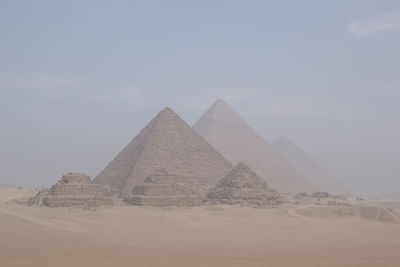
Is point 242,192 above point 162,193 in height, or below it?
above

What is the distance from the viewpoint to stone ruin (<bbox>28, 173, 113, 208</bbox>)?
24344 millimetres

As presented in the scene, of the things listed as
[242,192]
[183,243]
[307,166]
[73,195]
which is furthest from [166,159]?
[307,166]

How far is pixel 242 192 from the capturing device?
2830 centimetres

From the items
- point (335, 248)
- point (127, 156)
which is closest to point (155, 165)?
point (127, 156)

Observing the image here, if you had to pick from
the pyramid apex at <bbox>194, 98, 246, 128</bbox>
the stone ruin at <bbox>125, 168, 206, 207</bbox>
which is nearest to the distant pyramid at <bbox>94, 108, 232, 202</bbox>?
the stone ruin at <bbox>125, 168, 206, 207</bbox>

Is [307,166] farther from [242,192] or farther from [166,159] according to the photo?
[242,192]

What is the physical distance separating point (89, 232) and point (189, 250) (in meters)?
3.42

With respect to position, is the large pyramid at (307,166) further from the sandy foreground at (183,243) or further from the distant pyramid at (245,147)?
the sandy foreground at (183,243)

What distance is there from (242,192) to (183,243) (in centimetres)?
1663

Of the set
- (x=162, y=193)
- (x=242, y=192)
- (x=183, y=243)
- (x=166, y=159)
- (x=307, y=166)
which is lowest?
(x=183, y=243)

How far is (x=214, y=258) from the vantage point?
9680 millimetres

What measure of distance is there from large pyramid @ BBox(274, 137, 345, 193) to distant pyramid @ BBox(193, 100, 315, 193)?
78.4 ft

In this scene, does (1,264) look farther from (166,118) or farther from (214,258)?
(166,118)

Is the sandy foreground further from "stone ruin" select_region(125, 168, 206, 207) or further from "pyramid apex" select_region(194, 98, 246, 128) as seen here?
"pyramid apex" select_region(194, 98, 246, 128)
